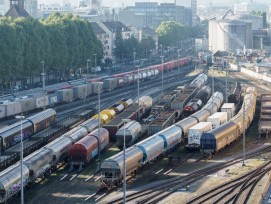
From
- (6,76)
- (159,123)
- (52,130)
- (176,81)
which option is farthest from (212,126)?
(176,81)

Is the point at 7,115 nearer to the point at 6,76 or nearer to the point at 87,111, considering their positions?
the point at 87,111

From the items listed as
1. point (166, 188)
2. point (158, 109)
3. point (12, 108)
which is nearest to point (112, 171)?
point (166, 188)

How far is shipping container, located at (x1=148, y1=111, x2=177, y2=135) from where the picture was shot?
70519 mm

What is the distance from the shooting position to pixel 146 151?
57781 millimetres

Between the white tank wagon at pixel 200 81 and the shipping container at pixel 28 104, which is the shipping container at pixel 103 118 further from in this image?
the white tank wagon at pixel 200 81

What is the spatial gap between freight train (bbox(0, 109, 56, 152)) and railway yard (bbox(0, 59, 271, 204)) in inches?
6.0

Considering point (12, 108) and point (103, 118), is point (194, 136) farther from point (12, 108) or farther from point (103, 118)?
point (12, 108)

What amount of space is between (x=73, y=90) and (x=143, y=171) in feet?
150

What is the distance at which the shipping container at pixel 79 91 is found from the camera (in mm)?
102438

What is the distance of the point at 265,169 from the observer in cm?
5769

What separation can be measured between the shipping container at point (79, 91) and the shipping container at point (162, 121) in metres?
27.4

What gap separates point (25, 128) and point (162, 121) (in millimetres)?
14746

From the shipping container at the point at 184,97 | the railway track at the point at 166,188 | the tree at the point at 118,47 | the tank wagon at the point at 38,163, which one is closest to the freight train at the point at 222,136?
the railway track at the point at 166,188

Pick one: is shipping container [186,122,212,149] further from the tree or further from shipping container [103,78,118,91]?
the tree
